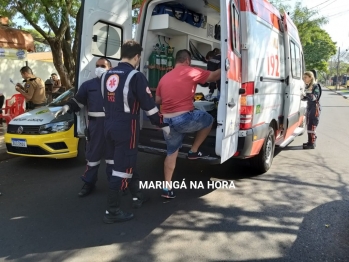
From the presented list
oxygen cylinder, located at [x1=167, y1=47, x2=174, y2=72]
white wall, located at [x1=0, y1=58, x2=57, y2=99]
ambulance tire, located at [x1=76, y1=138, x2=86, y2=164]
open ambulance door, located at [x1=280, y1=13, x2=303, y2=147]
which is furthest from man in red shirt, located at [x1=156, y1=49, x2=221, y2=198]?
white wall, located at [x1=0, y1=58, x2=57, y2=99]

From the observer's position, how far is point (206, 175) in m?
5.27

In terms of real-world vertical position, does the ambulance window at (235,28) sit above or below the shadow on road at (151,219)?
above

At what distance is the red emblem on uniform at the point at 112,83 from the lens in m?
3.44

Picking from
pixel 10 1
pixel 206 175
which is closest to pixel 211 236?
pixel 206 175

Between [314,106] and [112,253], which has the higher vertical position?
[314,106]

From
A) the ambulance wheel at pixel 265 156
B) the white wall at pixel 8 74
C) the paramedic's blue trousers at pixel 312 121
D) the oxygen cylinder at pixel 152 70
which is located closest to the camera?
the ambulance wheel at pixel 265 156

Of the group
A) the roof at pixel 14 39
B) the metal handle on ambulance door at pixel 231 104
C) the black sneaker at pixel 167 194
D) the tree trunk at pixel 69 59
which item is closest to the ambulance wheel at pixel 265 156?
the metal handle on ambulance door at pixel 231 104

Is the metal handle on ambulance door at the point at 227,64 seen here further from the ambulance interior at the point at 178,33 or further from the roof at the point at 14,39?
the roof at the point at 14,39

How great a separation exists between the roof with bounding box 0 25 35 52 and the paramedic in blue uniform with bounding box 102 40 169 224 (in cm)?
880

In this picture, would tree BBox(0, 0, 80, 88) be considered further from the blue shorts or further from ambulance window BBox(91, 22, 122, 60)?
the blue shorts

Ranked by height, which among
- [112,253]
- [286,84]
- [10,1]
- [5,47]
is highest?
[10,1]

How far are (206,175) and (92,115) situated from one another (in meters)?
2.08

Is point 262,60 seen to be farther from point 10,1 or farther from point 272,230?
point 10,1

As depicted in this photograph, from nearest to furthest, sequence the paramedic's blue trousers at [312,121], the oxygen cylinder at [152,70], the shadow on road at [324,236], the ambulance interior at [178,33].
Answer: the shadow on road at [324,236] < the ambulance interior at [178,33] < the oxygen cylinder at [152,70] < the paramedic's blue trousers at [312,121]
